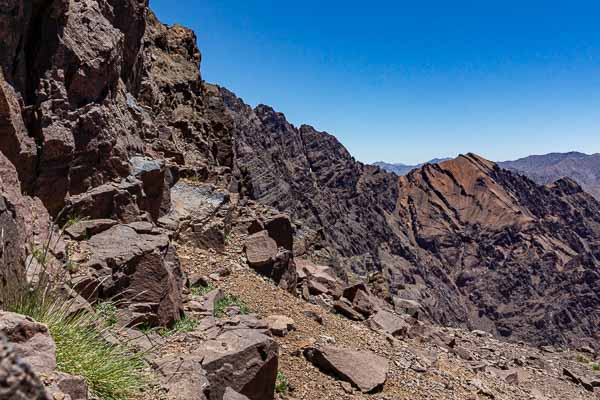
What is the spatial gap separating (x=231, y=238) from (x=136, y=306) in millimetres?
8656

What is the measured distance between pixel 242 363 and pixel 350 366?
318cm

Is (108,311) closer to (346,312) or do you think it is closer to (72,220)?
(72,220)

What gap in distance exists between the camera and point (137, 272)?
772cm

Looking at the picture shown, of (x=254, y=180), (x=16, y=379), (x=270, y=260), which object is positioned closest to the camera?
(x=16, y=379)

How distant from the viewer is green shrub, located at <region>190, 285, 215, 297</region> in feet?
33.5

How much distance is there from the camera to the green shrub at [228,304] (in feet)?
31.7

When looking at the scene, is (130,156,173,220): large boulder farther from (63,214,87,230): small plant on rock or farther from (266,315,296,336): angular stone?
(266,315,296,336): angular stone

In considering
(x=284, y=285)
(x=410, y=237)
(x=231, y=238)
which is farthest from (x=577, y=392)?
(x=410, y=237)

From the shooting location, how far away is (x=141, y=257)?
7844mm

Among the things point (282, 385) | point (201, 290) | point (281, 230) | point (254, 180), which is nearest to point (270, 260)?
point (281, 230)

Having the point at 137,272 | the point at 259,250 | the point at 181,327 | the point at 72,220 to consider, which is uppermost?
the point at 72,220

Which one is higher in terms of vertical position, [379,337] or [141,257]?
[141,257]

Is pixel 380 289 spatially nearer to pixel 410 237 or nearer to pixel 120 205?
pixel 120 205

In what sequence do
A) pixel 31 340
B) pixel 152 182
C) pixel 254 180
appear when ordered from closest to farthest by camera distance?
pixel 31 340 < pixel 152 182 < pixel 254 180
